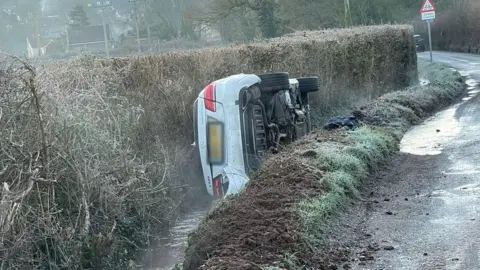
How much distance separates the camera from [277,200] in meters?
8.58

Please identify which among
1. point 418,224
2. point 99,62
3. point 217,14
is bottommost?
point 418,224

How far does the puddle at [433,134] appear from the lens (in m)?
13.6

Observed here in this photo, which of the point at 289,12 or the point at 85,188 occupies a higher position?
the point at 289,12

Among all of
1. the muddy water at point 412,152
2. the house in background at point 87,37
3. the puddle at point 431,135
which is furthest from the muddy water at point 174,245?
the house in background at point 87,37

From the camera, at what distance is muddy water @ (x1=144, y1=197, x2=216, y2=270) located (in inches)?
389

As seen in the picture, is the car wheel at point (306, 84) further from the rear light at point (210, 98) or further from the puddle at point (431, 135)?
the rear light at point (210, 98)

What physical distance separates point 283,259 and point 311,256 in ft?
1.47

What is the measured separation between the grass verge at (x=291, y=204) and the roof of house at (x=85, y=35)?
31.7 feet

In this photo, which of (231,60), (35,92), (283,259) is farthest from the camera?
(231,60)

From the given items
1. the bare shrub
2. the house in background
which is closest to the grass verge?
the bare shrub

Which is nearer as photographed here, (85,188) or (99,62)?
(85,188)

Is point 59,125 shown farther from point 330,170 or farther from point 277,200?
point 330,170

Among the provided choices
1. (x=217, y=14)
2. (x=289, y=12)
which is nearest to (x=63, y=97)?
(x=217, y=14)

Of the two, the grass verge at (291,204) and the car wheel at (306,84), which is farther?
the car wheel at (306,84)
